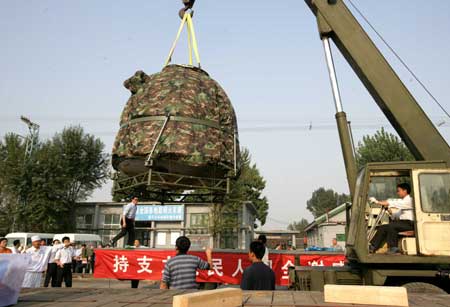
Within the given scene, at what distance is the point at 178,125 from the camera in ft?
28.1

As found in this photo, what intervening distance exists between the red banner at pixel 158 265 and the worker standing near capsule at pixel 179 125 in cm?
360

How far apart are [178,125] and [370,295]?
5.80m

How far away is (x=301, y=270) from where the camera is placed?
7816 millimetres

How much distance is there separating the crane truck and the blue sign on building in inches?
1195

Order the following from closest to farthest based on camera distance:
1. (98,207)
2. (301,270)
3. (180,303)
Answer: (180,303), (301,270), (98,207)

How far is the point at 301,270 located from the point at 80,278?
52.9ft

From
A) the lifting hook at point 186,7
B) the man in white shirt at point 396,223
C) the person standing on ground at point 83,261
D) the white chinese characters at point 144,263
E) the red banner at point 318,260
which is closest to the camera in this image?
the man in white shirt at point 396,223

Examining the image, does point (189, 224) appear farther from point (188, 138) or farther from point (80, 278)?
point (188, 138)

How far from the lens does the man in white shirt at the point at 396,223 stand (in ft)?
22.1

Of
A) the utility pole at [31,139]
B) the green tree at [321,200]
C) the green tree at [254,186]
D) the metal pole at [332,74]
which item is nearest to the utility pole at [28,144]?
the utility pole at [31,139]

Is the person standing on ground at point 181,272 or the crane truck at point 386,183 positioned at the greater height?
the crane truck at point 386,183

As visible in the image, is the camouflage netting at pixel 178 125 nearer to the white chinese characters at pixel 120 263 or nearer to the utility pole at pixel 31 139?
the white chinese characters at pixel 120 263

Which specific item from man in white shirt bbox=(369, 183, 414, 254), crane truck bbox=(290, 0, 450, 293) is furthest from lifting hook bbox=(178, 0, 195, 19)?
man in white shirt bbox=(369, 183, 414, 254)

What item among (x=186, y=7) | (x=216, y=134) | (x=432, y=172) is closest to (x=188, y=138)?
(x=216, y=134)
